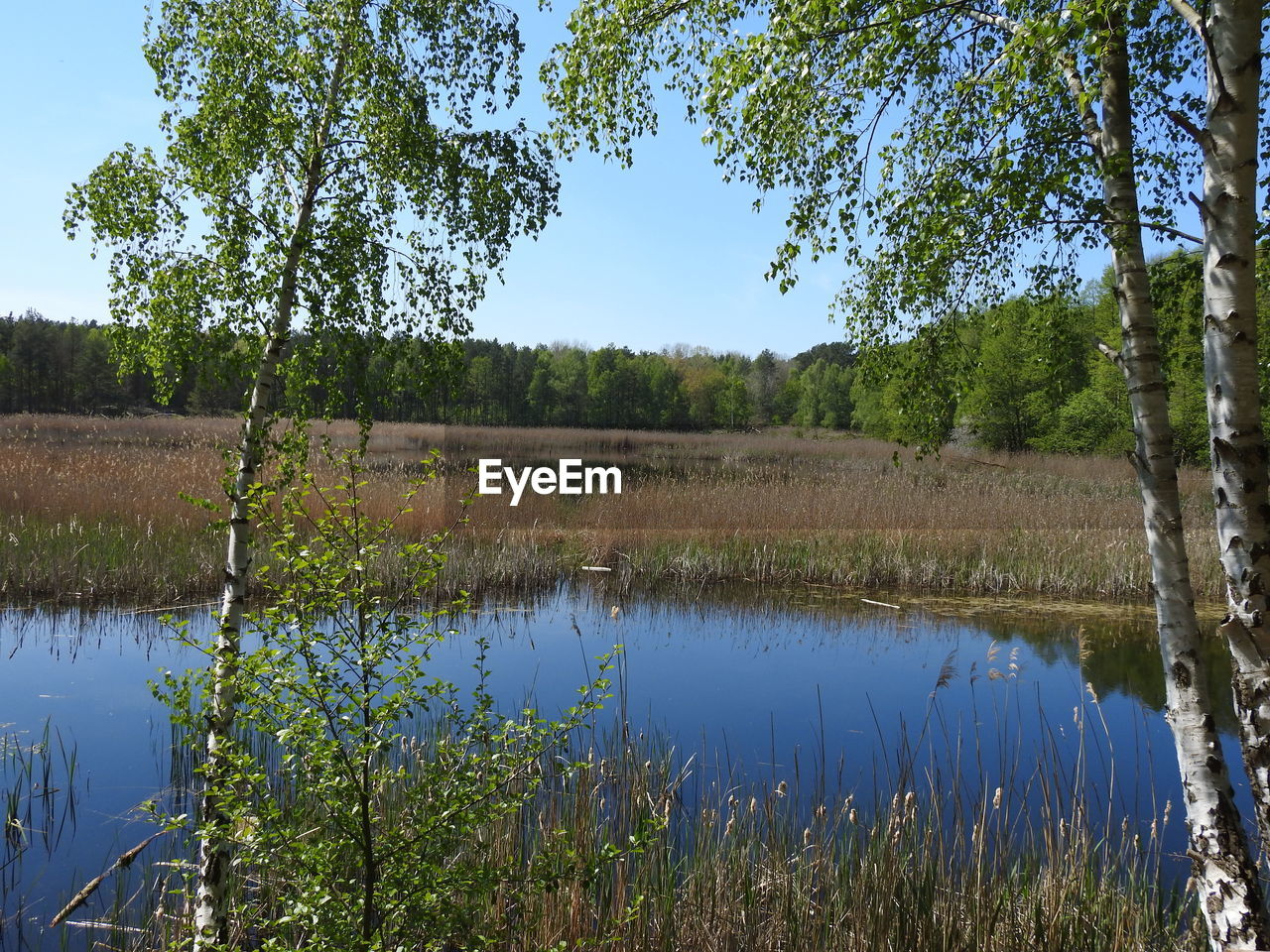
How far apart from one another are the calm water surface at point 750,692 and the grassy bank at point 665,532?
83 cm

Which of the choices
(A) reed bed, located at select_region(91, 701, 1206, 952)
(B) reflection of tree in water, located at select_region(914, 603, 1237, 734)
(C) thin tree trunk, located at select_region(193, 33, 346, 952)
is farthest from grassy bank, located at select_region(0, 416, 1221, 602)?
(A) reed bed, located at select_region(91, 701, 1206, 952)

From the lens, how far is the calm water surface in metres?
4.68

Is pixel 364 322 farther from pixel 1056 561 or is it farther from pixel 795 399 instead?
pixel 795 399

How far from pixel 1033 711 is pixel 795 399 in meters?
63.2

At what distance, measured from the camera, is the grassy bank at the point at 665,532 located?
9.93 m

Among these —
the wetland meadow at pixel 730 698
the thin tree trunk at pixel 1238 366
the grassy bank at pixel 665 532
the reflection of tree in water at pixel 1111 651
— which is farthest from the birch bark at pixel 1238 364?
the grassy bank at pixel 665 532

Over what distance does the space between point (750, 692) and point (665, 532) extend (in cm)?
607

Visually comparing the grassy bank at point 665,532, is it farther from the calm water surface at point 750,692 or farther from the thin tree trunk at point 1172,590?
the thin tree trunk at point 1172,590

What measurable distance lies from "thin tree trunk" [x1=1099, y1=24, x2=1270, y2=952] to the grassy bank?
→ 5842mm

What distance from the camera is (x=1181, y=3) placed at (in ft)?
8.95

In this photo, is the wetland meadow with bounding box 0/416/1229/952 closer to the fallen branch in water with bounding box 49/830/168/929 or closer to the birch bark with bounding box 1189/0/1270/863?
the fallen branch in water with bounding box 49/830/168/929

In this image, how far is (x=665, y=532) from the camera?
13.3 meters

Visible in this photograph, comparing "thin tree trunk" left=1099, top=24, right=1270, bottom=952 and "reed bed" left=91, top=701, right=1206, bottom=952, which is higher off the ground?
"thin tree trunk" left=1099, top=24, right=1270, bottom=952

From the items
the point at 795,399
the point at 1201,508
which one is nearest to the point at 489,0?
the point at 1201,508
